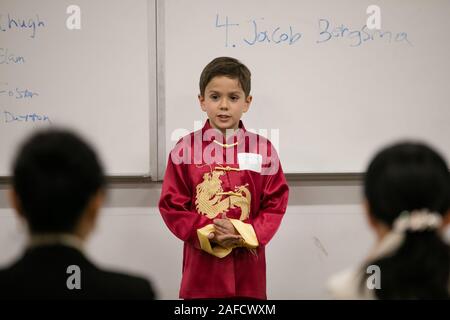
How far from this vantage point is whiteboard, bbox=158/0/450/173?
212 centimetres

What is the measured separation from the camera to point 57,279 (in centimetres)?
87

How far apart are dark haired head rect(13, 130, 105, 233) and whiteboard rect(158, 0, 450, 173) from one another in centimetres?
126

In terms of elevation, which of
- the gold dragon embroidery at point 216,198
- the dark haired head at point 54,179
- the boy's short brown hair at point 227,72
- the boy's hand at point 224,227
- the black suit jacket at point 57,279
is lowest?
the boy's hand at point 224,227

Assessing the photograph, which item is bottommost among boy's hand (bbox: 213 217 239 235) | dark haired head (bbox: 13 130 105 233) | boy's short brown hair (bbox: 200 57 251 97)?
boy's hand (bbox: 213 217 239 235)

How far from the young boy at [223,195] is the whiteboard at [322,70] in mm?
265

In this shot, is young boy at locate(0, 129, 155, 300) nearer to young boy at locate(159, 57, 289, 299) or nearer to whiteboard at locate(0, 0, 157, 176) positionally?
young boy at locate(159, 57, 289, 299)

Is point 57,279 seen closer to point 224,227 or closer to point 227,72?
point 224,227

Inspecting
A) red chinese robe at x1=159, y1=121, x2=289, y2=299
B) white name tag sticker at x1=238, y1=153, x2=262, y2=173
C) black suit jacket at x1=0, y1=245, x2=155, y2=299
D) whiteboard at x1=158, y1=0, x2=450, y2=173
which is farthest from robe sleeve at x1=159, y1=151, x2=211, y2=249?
black suit jacket at x1=0, y1=245, x2=155, y2=299

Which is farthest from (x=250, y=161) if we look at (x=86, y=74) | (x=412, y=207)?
(x=412, y=207)

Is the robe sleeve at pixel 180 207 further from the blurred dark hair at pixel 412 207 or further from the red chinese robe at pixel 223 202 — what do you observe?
the blurred dark hair at pixel 412 207

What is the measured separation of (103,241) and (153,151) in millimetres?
441

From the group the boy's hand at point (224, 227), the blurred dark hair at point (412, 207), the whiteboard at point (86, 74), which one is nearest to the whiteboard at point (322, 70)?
the whiteboard at point (86, 74)

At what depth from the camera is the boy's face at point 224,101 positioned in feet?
6.02

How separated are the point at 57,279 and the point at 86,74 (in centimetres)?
138
